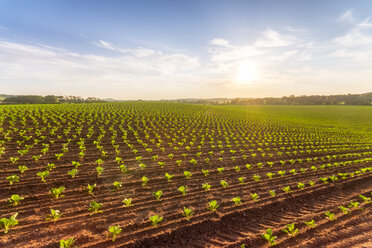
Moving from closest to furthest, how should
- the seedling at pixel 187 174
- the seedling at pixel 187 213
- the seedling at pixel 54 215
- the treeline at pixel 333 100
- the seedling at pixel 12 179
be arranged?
the seedling at pixel 54 215 < the seedling at pixel 187 213 < the seedling at pixel 12 179 < the seedling at pixel 187 174 < the treeline at pixel 333 100

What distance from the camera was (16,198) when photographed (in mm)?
6992

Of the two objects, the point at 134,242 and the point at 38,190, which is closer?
the point at 134,242

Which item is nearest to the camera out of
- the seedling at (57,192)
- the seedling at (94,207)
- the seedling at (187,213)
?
the seedling at (94,207)

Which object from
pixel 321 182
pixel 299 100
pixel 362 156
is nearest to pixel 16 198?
pixel 321 182

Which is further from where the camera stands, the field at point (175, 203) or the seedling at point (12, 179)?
the seedling at point (12, 179)

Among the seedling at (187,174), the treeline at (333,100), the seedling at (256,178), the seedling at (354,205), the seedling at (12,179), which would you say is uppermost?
the treeline at (333,100)

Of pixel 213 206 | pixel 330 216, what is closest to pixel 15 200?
pixel 213 206

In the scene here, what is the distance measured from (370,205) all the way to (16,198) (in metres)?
16.5

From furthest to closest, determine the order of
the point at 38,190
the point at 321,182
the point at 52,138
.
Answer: the point at 52,138 < the point at 321,182 < the point at 38,190

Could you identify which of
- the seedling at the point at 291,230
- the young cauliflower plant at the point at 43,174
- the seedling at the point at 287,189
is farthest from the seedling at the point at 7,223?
the seedling at the point at 287,189

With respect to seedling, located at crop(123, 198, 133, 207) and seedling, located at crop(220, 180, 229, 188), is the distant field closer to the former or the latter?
seedling, located at crop(220, 180, 229, 188)

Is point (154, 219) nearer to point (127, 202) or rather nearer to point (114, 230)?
point (114, 230)

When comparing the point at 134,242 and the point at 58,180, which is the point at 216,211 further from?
the point at 58,180

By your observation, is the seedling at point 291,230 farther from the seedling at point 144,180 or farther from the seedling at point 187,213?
the seedling at point 144,180
